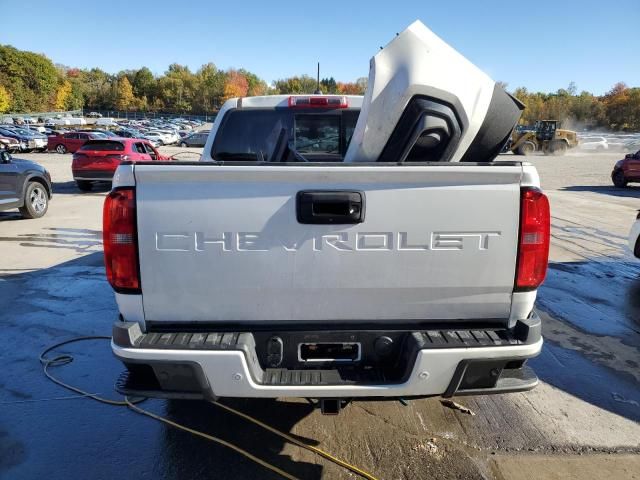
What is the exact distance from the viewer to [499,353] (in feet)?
7.59

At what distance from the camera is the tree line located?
3639 inches

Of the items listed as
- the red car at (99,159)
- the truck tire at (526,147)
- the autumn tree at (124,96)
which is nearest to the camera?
Answer: the red car at (99,159)

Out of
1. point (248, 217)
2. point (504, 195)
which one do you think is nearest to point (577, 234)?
point (504, 195)

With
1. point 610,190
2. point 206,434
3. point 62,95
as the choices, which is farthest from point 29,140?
point 62,95

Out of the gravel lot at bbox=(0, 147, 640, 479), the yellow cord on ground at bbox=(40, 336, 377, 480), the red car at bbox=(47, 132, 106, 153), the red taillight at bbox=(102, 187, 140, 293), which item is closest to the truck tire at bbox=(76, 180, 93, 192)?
the gravel lot at bbox=(0, 147, 640, 479)

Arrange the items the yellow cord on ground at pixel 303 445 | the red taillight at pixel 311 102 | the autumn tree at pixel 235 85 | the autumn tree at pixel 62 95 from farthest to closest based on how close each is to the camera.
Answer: the autumn tree at pixel 235 85, the autumn tree at pixel 62 95, the red taillight at pixel 311 102, the yellow cord on ground at pixel 303 445

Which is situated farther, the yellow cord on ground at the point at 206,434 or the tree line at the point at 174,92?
the tree line at the point at 174,92

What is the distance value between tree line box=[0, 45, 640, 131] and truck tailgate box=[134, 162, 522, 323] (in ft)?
250

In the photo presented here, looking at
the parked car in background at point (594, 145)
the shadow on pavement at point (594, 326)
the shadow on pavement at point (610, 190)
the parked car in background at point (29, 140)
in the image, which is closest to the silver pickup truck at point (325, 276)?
the shadow on pavement at point (594, 326)

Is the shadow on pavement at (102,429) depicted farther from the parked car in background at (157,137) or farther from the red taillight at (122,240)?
the parked car in background at (157,137)

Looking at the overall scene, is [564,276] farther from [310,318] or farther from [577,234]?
[310,318]

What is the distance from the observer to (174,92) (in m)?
129

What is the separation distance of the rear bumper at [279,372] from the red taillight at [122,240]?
225mm

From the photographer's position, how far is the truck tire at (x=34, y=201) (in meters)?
10.3
